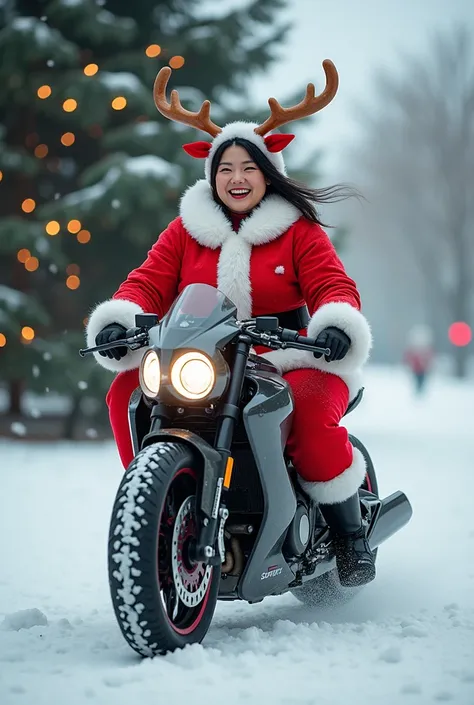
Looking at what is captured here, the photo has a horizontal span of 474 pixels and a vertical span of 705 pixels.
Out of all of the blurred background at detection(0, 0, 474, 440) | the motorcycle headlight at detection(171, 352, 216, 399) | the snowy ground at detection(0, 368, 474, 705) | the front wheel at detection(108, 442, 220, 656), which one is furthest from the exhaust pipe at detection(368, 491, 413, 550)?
the blurred background at detection(0, 0, 474, 440)

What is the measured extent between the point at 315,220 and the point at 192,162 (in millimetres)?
7931

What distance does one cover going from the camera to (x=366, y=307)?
67312 mm

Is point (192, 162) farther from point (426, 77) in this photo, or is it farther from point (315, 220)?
point (426, 77)

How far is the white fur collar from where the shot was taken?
4.28 meters

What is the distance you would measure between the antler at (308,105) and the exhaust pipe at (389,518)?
6.00 ft

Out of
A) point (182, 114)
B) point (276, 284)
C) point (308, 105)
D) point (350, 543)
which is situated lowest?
point (350, 543)

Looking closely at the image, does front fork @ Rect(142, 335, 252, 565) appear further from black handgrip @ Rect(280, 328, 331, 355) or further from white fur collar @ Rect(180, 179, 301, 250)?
white fur collar @ Rect(180, 179, 301, 250)

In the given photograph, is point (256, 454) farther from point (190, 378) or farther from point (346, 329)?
point (346, 329)

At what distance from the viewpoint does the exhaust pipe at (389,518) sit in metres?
4.49

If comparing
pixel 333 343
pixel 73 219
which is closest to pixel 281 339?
pixel 333 343

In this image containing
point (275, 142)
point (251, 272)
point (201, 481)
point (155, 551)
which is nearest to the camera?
point (155, 551)

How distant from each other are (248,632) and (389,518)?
1.27m

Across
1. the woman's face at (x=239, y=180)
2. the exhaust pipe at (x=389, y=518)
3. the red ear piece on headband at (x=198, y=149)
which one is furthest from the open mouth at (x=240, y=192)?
the exhaust pipe at (x=389, y=518)

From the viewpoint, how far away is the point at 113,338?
384cm
